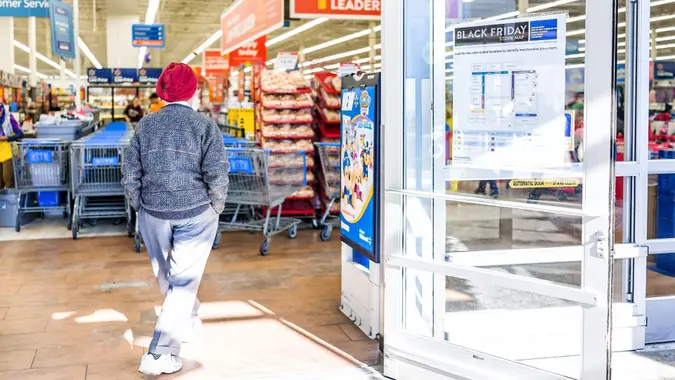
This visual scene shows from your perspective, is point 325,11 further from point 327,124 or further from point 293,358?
point 293,358

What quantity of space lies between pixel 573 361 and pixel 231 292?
3.18 meters

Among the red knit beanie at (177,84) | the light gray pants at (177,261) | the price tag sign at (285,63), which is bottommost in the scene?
the light gray pants at (177,261)

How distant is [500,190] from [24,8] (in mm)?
13190

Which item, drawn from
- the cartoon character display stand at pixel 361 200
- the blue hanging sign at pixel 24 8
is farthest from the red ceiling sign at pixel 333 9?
the blue hanging sign at pixel 24 8

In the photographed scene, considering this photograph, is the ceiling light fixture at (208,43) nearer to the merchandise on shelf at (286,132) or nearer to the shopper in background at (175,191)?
the merchandise on shelf at (286,132)

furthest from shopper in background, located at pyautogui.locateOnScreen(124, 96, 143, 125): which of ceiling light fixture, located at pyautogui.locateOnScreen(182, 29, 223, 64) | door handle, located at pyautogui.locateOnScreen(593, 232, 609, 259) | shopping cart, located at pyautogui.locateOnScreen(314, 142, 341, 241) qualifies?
door handle, located at pyautogui.locateOnScreen(593, 232, 609, 259)

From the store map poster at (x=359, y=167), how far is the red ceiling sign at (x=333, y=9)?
2.70m

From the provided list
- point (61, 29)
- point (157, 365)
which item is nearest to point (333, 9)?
point (157, 365)

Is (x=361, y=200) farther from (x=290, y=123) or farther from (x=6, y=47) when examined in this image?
(x=6, y=47)

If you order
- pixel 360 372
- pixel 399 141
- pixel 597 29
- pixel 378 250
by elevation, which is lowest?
pixel 360 372

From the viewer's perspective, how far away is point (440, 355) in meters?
3.64

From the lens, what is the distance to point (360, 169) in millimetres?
4695

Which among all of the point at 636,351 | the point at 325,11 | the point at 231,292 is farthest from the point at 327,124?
the point at 636,351

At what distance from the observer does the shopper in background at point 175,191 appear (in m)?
3.86
